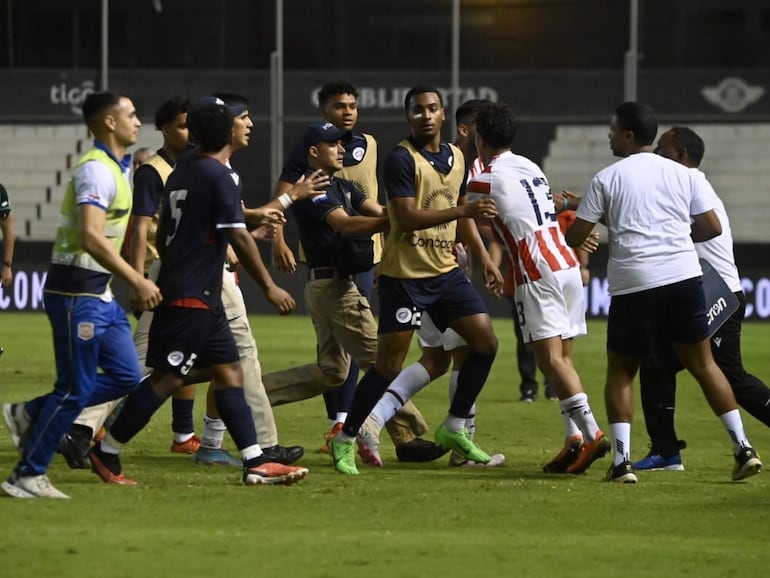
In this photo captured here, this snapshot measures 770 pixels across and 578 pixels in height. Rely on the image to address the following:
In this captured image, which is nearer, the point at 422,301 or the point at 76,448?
the point at 76,448

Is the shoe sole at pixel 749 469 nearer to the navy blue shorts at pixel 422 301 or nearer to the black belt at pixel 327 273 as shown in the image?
the navy blue shorts at pixel 422 301

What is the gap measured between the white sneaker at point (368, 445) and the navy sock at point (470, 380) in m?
0.48

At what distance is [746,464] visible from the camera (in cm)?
877

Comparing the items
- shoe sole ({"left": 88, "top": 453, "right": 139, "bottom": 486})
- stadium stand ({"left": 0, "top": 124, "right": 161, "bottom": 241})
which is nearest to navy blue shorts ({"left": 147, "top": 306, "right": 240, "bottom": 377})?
shoe sole ({"left": 88, "top": 453, "right": 139, "bottom": 486})

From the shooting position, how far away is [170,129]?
31.5 feet

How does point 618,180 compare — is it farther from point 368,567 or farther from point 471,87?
point 471,87

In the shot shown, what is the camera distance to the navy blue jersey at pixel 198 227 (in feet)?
26.3

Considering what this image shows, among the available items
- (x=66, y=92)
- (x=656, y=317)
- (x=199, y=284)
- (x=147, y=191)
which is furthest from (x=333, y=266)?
(x=66, y=92)

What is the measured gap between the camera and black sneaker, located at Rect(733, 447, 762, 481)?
28.7ft

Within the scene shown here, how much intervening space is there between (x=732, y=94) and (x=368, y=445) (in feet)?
73.3

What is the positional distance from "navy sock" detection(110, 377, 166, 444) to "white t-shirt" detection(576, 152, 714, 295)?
237cm

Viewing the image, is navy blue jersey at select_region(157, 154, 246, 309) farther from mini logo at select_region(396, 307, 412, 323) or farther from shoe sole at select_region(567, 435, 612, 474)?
shoe sole at select_region(567, 435, 612, 474)

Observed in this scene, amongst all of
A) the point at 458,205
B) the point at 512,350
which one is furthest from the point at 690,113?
the point at 458,205

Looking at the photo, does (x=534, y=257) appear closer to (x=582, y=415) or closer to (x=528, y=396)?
(x=582, y=415)
